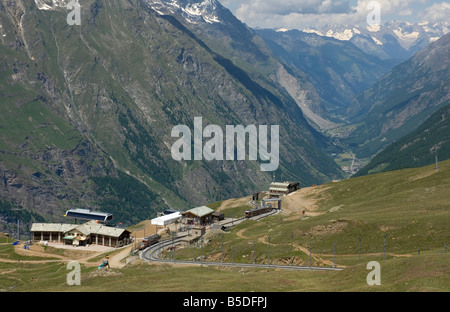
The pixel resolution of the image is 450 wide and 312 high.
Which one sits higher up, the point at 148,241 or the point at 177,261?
the point at 148,241

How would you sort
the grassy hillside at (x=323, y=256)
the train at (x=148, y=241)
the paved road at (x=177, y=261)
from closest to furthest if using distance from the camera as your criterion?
1. the grassy hillside at (x=323, y=256)
2. the paved road at (x=177, y=261)
3. the train at (x=148, y=241)

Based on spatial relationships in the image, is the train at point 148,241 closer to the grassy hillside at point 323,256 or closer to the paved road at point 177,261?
the paved road at point 177,261

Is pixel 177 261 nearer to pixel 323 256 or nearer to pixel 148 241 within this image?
pixel 148 241

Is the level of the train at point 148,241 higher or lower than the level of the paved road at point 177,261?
higher

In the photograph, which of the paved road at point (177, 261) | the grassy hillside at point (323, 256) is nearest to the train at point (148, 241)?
the paved road at point (177, 261)

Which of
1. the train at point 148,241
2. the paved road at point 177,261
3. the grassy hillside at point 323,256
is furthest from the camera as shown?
the train at point 148,241

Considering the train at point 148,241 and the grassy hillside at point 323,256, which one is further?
the train at point 148,241

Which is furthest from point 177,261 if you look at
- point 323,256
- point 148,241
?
point 323,256
